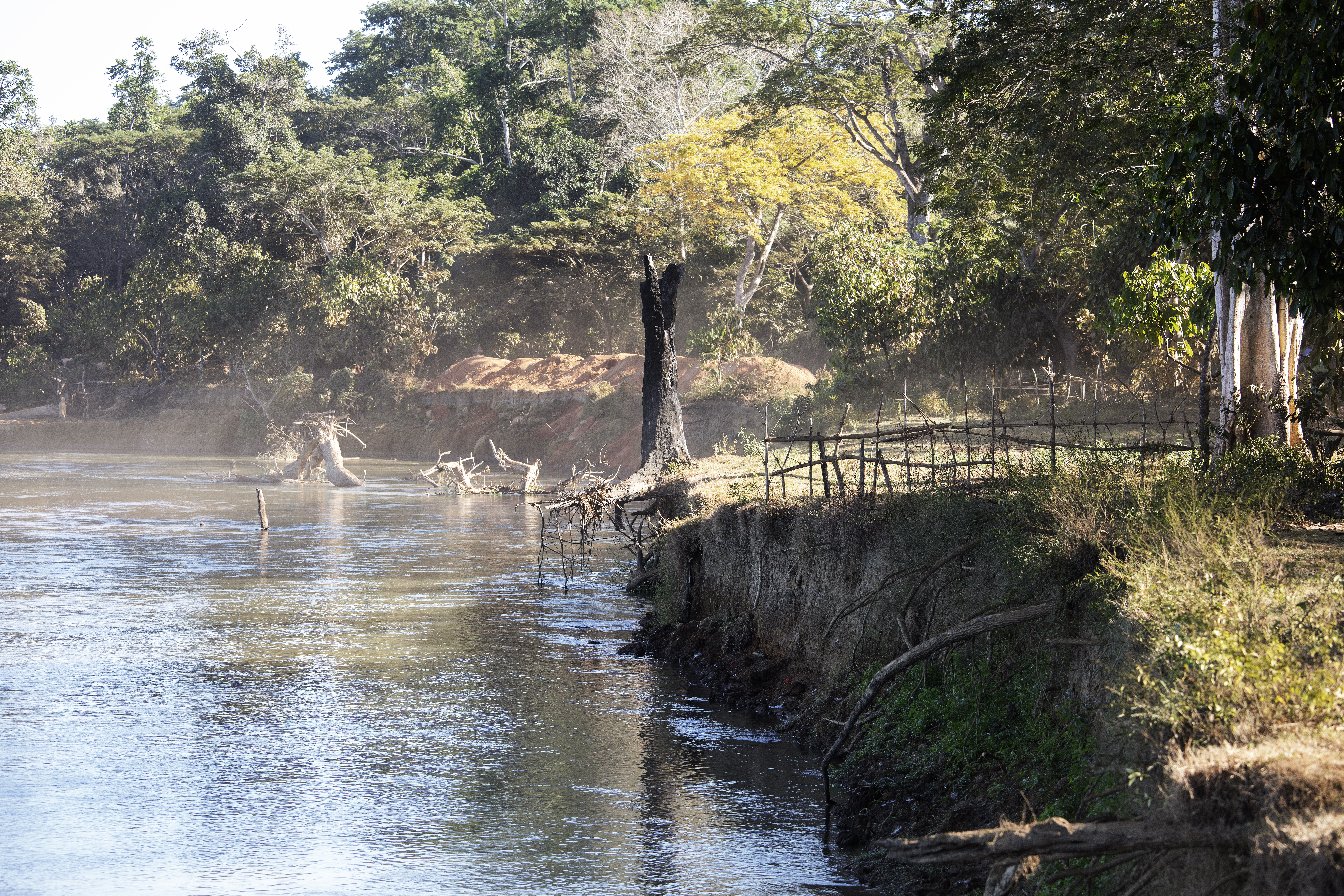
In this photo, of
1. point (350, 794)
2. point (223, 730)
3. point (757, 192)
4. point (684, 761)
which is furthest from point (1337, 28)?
point (757, 192)

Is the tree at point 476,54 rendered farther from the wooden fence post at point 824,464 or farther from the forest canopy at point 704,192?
the wooden fence post at point 824,464

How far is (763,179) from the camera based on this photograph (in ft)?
148

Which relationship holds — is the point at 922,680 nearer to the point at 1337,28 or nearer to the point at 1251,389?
the point at 1251,389

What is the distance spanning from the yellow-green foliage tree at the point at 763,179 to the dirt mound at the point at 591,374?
2.86 m

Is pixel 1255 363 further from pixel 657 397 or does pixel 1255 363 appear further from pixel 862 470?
pixel 657 397

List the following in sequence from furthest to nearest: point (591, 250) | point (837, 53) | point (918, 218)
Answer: point (591, 250), point (918, 218), point (837, 53)

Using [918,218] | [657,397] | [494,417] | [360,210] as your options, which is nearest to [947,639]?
[657,397]

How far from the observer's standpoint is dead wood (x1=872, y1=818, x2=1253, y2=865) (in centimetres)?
599

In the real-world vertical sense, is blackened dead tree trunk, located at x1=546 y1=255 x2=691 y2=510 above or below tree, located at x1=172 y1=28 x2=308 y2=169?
below

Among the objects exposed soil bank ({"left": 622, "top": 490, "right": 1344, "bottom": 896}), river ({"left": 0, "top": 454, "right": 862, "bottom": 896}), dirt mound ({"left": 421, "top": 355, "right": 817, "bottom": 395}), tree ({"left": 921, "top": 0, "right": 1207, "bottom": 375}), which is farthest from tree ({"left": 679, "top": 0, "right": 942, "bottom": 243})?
exposed soil bank ({"left": 622, "top": 490, "right": 1344, "bottom": 896})

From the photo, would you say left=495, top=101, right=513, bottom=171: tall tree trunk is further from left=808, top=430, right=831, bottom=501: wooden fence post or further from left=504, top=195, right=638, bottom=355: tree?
left=808, top=430, right=831, bottom=501: wooden fence post

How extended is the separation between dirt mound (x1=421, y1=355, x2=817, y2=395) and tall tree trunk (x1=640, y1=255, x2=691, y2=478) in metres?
14.8

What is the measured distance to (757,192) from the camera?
148 ft

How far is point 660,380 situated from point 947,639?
17660mm
